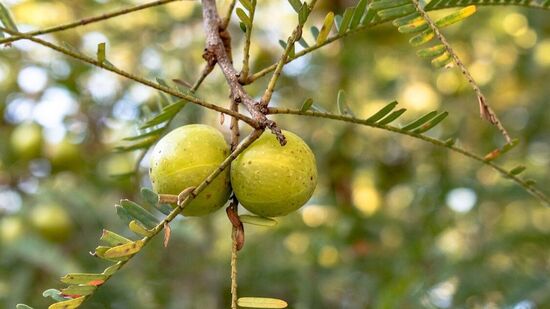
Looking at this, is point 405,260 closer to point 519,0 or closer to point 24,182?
point 519,0

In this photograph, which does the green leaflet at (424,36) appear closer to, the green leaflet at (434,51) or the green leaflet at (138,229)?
the green leaflet at (434,51)

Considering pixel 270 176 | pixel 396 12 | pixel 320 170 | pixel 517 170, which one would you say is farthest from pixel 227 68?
pixel 320 170

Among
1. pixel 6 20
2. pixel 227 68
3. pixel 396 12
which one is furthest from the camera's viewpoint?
pixel 227 68

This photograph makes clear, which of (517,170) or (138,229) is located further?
(517,170)

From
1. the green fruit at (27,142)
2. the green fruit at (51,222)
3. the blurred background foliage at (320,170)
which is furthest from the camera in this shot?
the green fruit at (27,142)

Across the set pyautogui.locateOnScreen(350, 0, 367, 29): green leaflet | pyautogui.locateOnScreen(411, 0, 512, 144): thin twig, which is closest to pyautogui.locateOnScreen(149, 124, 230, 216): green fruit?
pyautogui.locateOnScreen(350, 0, 367, 29): green leaflet

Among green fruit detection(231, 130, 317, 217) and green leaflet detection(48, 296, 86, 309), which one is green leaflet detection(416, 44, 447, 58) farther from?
green leaflet detection(48, 296, 86, 309)

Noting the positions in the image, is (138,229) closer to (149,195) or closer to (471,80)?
(149,195)

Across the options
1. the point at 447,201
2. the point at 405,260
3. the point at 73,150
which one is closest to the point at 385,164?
the point at 447,201

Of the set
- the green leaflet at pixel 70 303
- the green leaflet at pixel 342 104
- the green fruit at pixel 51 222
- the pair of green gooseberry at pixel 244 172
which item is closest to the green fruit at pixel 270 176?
the pair of green gooseberry at pixel 244 172
